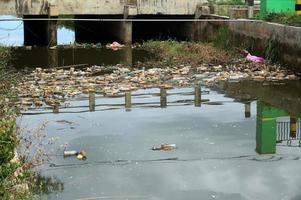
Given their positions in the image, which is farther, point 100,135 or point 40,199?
point 100,135

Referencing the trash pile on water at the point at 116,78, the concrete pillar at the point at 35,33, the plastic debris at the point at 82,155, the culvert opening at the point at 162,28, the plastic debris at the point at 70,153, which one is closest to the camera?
the plastic debris at the point at 82,155

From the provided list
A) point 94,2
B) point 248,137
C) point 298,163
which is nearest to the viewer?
point 298,163

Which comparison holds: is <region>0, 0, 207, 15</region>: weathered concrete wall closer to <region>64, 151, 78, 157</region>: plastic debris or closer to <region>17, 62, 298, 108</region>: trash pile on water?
<region>17, 62, 298, 108</region>: trash pile on water

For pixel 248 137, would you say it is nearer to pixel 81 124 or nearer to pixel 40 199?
pixel 81 124

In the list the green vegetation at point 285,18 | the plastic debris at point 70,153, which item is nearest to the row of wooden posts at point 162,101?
the plastic debris at point 70,153

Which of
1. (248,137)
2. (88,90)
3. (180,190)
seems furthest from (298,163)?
(88,90)

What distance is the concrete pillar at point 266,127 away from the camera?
288 inches

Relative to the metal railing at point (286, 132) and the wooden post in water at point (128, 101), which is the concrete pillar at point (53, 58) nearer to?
the wooden post in water at point (128, 101)

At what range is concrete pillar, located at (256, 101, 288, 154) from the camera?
7.32m

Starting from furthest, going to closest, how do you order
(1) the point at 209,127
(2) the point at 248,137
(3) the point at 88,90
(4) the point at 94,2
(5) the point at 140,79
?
(4) the point at 94,2, (5) the point at 140,79, (3) the point at 88,90, (1) the point at 209,127, (2) the point at 248,137

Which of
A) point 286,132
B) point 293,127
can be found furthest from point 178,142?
point 293,127

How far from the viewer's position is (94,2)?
2042 centimetres

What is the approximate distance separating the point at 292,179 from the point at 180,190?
136cm

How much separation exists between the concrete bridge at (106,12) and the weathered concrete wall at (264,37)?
2566 millimetres
